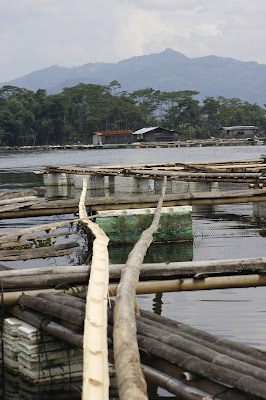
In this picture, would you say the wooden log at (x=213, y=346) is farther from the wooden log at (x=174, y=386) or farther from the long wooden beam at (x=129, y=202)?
the long wooden beam at (x=129, y=202)

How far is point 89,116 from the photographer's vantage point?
163250 millimetres

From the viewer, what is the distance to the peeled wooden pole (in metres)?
4.84

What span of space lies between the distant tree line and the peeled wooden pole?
474 feet

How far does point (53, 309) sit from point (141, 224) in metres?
9.11

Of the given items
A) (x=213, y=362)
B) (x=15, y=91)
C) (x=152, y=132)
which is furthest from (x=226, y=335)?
(x=15, y=91)

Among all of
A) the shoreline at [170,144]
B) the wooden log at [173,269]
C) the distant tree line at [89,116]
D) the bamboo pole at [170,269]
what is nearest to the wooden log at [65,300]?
the bamboo pole at [170,269]

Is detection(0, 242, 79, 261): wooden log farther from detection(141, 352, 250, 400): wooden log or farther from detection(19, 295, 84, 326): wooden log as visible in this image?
detection(141, 352, 250, 400): wooden log

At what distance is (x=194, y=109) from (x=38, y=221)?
483 feet

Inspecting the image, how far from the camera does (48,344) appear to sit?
7316mm

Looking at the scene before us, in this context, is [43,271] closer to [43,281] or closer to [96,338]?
[43,281]

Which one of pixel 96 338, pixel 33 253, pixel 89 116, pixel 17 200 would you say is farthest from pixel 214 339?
pixel 89 116

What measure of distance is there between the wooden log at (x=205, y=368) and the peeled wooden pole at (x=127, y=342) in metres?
0.20

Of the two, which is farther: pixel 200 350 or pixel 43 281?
pixel 43 281

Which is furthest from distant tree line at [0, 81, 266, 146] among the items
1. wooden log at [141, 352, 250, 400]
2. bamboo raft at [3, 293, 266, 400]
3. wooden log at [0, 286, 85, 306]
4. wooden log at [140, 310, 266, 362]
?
wooden log at [141, 352, 250, 400]
